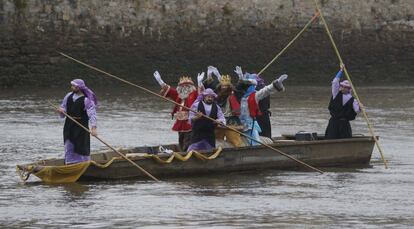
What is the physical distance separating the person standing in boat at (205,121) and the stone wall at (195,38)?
15.3 meters

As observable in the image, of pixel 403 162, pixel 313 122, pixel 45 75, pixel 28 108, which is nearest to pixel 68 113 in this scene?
pixel 403 162

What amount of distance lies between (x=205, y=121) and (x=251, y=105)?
3.01ft

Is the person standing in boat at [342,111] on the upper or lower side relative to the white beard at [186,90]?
lower

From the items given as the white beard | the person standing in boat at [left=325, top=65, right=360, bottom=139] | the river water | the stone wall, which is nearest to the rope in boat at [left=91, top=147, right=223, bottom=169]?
the river water

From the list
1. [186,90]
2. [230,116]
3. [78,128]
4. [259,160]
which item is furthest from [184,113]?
[78,128]

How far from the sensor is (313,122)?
2706cm

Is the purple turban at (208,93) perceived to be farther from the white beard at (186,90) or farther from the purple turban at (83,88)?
the purple turban at (83,88)

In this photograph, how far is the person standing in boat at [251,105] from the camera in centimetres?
1922

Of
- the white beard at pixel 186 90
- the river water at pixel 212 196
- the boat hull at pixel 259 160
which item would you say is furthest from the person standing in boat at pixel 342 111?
the white beard at pixel 186 90

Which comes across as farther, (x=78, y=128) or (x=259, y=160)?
(x=259, y=160)

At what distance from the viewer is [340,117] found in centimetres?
2028

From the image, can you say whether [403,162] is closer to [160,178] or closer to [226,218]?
[160,178]

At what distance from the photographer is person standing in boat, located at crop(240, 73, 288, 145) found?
1922cm

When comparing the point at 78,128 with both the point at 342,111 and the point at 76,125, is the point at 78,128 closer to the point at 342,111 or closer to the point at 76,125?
the point at 76,125
